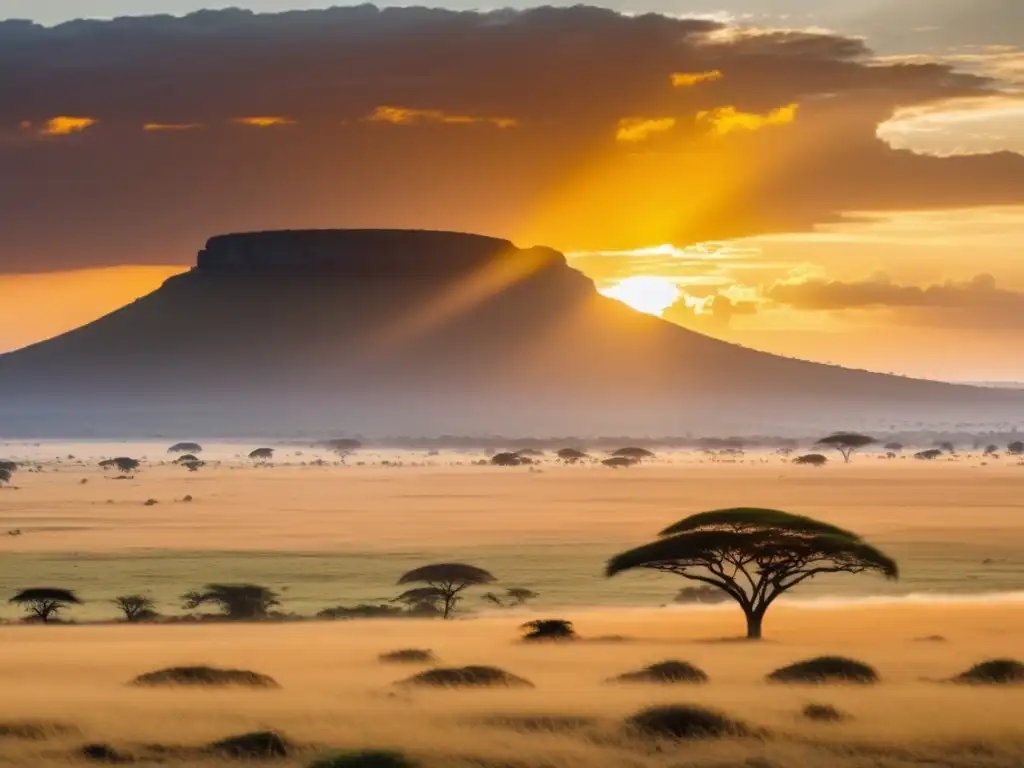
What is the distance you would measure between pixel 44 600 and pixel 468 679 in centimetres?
1946

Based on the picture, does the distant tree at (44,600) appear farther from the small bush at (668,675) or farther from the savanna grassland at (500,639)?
the small bush at (668,675)

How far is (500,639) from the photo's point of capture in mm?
44969

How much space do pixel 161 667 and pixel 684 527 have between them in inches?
466

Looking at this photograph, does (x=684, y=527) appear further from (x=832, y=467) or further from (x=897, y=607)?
(x=832, y=467)

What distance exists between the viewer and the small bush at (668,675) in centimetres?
3606

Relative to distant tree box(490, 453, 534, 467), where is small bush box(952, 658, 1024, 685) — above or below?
below

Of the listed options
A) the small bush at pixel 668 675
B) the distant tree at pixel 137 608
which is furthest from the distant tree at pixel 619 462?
the small bush at pixel 668 675

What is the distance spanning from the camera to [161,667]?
38375 millimetres

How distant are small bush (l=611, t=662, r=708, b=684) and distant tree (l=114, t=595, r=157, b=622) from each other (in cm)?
1845

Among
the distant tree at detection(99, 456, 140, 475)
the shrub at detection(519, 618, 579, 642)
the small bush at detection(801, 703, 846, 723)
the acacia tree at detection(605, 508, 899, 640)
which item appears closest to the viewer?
the small bush at detection(801, 703, 846, 723)

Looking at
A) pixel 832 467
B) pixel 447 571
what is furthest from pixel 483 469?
pixel 447 571

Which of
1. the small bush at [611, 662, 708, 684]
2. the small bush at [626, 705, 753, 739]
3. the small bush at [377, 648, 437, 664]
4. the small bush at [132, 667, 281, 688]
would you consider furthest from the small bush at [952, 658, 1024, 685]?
the small bush at [132, 667, 281, 688]

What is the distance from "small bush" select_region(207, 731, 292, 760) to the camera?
26.5 metres

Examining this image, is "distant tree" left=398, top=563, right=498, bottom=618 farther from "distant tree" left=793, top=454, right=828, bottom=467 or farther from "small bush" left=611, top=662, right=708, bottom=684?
"distant tree" left=793, top=454, right=828, bottom=467
